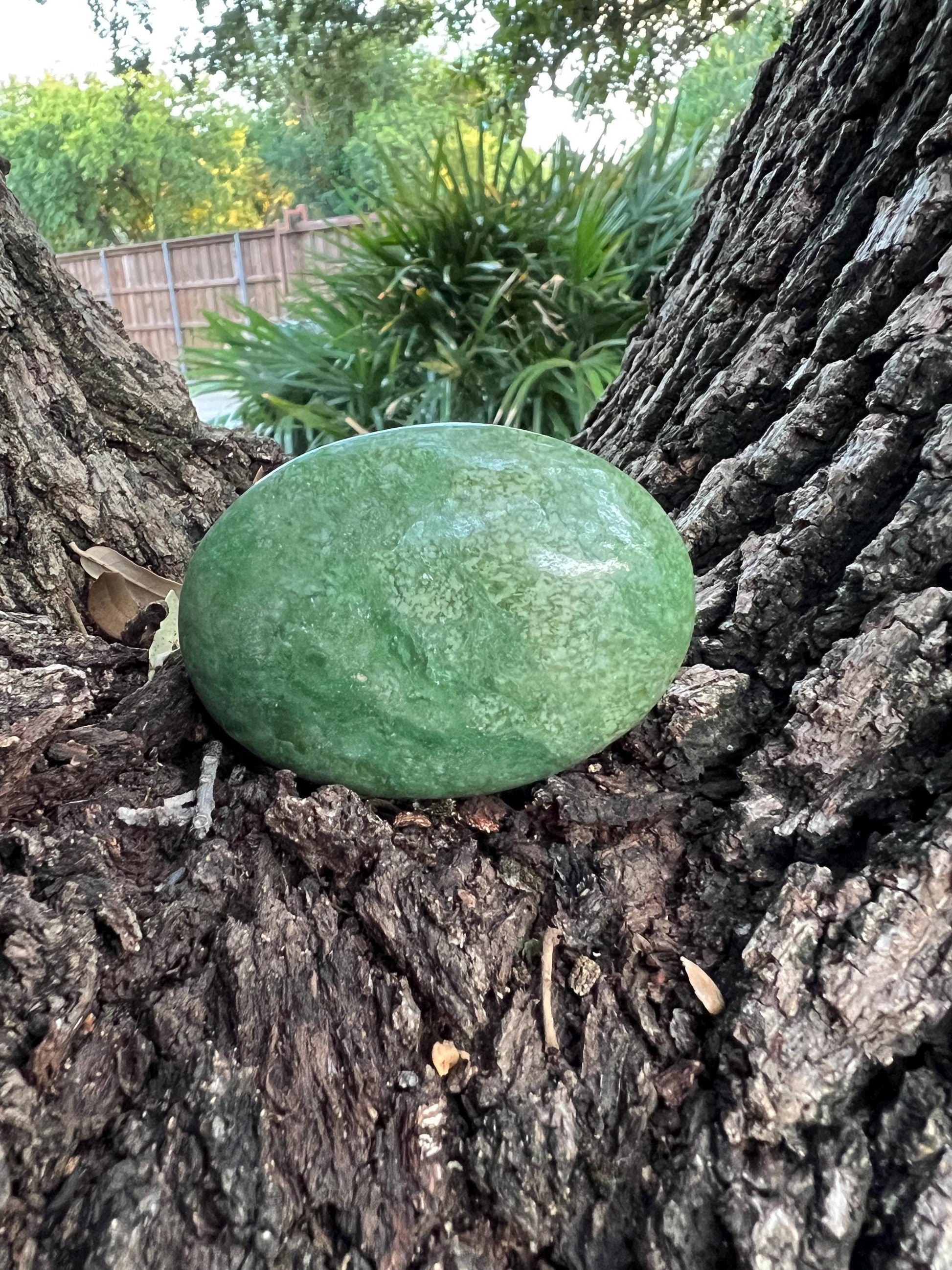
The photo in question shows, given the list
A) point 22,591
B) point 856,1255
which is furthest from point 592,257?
point 856,1255

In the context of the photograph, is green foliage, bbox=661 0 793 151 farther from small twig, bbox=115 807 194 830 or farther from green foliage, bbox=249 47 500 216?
small twig, bbox=115 807 194 830

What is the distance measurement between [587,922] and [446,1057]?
18 cm

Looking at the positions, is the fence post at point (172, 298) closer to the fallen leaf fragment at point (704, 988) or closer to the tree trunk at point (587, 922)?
the tree trunk at point (587, 922)

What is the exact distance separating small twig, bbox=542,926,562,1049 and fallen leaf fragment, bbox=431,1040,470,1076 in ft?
0.23

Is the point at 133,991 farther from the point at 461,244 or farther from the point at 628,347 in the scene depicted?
the point at 461,244

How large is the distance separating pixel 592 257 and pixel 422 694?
10.9 ft

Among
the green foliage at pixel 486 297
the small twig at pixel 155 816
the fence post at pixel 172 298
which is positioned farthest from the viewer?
the fence post at pixel 172 298

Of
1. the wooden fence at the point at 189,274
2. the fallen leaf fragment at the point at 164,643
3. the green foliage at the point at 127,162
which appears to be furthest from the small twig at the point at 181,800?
the wooden fence at the point at 189,274

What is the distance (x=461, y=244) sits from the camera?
3.73m

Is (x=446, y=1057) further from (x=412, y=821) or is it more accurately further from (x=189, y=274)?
(x=189, y=274)

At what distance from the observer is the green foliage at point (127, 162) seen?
525 centimetres

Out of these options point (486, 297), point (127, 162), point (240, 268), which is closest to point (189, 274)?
point (240, 268)

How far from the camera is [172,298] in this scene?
693cm

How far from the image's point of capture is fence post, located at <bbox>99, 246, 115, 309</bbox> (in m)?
6.61
